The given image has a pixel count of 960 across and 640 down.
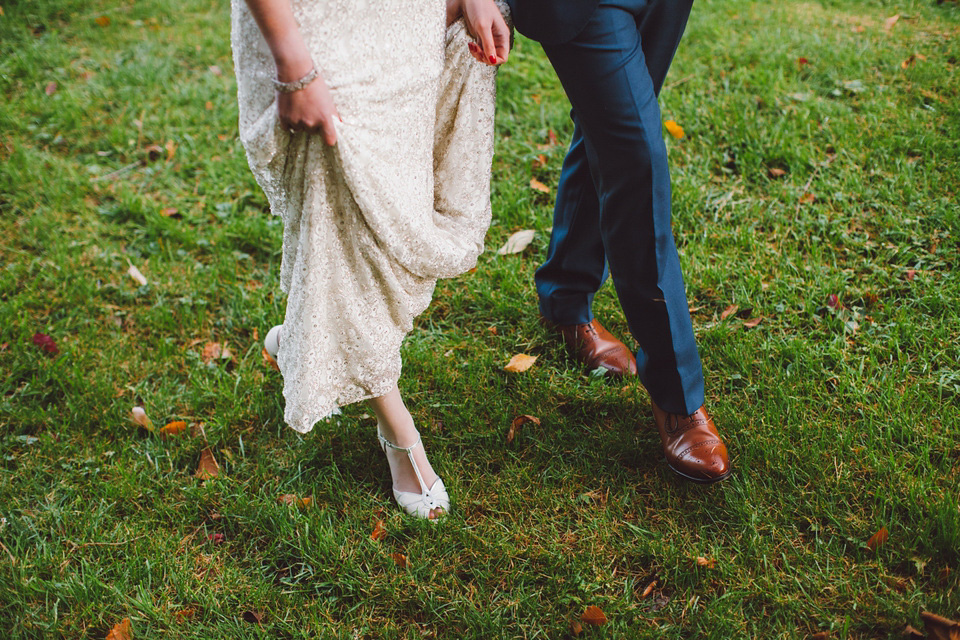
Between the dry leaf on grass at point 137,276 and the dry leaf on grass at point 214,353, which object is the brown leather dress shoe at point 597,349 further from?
the dry leaf on grass at point 137,276

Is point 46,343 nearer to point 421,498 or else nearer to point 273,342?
point 273,342

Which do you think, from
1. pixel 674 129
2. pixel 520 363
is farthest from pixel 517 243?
pixel 674 129

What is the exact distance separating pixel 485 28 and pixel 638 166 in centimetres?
54

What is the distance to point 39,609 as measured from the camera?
1934 mm

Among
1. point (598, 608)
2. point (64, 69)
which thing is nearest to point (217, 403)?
point (598, 608)

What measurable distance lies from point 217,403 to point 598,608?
1.52 metres

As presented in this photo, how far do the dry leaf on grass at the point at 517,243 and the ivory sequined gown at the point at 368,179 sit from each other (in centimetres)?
99

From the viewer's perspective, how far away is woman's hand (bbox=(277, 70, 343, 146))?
1.44 meters

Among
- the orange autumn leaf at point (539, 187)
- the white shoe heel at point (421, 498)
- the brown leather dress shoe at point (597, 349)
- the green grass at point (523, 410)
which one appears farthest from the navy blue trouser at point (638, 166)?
the orange autumn leaf at point (539, 187)

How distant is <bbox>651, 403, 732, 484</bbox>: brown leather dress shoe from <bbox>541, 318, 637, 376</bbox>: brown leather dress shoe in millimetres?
359

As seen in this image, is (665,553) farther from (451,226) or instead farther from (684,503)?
(451,226)

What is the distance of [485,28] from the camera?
68.5 inches

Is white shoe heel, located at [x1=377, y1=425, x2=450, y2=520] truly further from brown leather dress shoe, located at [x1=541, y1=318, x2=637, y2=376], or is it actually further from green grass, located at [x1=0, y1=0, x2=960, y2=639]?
brown leather dress shoe, located at [x1=541, y1=318, x2=637, y2=376]

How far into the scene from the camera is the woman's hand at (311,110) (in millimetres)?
1444
